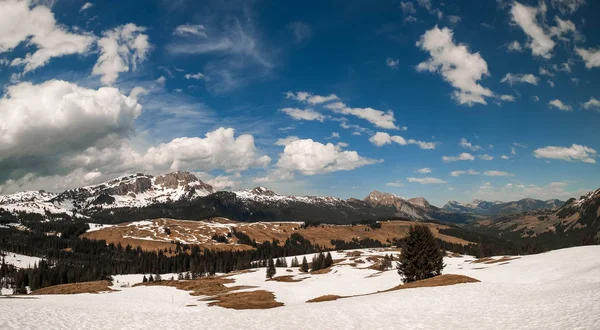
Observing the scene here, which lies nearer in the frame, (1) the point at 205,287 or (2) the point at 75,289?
(2) the point at 75,289

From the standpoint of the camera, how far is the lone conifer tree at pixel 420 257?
75.1 m

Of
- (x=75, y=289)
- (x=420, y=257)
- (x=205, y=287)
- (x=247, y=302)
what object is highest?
(x=420, y=257)

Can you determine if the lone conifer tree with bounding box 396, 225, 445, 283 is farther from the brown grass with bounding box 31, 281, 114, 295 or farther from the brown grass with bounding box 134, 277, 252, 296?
the brown grass with bounding box 31, 281, 114, 295

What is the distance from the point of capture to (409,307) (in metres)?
33.5

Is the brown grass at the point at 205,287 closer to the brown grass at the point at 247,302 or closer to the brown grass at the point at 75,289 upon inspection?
the brown grass at the point at 247,302

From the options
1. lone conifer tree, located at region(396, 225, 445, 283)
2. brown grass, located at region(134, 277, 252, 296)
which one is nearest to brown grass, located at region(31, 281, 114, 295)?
brown grass, located at region(134, 277, 252, 296)

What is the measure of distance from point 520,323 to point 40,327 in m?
34.0

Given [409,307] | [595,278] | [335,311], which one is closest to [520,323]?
[409,307]

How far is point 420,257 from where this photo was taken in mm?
75438

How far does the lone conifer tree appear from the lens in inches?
2958

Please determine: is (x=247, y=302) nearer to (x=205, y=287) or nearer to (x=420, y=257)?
(x=420, y=257)

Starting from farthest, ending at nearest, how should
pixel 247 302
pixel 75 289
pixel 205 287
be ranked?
pixel 205 287 < pixel 75 289 < pixel 247 302

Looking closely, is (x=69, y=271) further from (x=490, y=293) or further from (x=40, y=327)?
(x=490, y=293)

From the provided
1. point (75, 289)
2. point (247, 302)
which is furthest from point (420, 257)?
point (75, 289)
